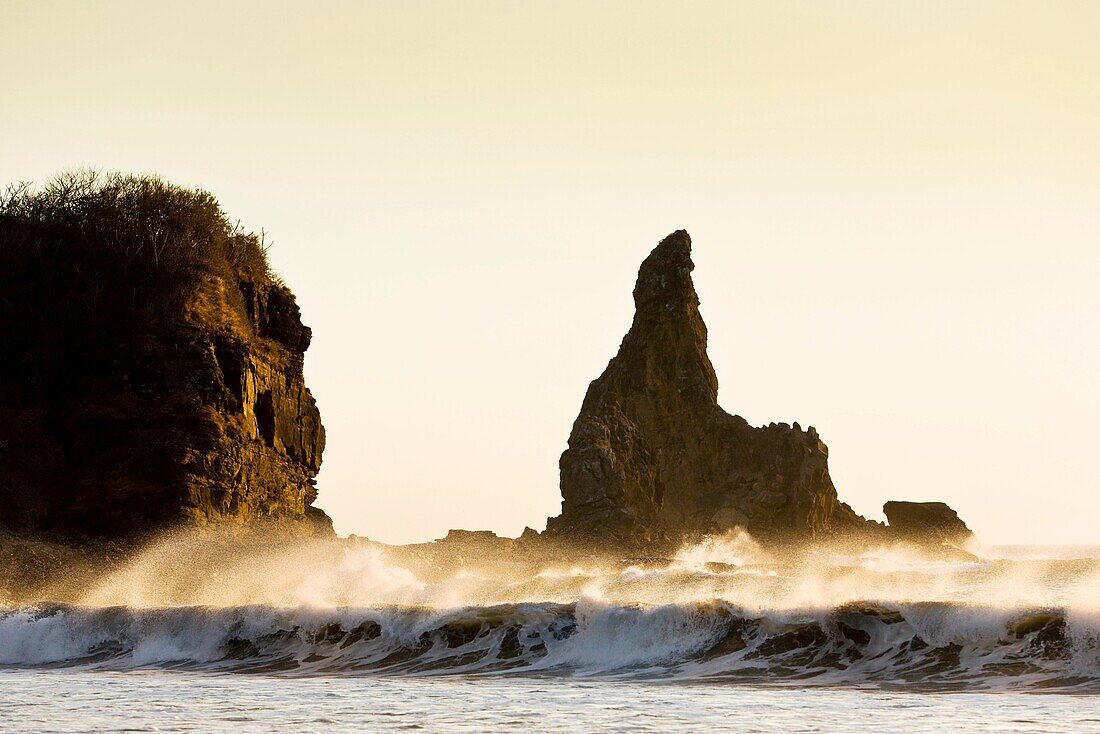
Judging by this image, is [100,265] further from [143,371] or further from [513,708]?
[513,708]

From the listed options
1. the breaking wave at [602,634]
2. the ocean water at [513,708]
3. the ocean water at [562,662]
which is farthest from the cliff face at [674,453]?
the ocean water at [513,708]

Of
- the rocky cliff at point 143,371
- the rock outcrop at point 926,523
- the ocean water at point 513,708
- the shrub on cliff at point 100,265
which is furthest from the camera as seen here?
the rock outcrop at point 926,523

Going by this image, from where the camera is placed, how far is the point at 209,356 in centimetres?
4347

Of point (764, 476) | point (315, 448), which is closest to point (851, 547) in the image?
point (764, 476)

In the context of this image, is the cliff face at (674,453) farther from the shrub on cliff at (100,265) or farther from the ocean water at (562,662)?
the ocean water at (562,662)

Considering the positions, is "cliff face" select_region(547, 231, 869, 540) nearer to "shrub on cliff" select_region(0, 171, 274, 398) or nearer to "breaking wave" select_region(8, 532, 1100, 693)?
"shrub on cliff" select_region(0, 171, 274, 398)

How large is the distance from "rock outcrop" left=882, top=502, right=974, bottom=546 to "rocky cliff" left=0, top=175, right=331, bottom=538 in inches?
2593

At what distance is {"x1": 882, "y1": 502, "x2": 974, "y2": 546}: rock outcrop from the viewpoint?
10288cm

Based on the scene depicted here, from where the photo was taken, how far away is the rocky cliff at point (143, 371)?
134 ft

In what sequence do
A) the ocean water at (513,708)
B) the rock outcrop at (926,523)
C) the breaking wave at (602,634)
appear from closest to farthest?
the ocean water at (513,708) → the breaking wave at (602,634) → the rock outcrop at (926,523)

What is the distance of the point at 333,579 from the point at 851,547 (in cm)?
6899

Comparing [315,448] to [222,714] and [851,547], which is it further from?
[851,547]

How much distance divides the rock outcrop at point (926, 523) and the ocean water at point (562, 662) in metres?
71.2

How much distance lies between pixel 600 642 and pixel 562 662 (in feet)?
3.11
